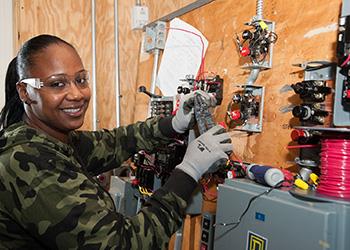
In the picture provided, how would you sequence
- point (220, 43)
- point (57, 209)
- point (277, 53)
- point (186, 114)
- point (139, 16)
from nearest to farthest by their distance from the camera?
point (57, 209) → point (277, 53) → point (186, 114) → point (220, 43) → point (139, 16)

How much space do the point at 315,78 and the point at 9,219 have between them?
993 mm

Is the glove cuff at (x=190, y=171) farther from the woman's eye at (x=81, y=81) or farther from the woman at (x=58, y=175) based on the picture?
the woman's eye at (x=81, y=81)

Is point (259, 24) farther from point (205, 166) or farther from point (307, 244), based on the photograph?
point (307, 244)

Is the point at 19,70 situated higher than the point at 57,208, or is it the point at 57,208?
the point at 19,70

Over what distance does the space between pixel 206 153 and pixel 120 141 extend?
518mm

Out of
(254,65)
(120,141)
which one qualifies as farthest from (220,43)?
(120,141)

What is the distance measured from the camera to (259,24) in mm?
1312

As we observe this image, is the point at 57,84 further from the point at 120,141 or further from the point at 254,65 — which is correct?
the point at 254,65

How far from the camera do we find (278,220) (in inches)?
39.0

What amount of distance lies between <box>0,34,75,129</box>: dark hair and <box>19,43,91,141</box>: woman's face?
21 mm

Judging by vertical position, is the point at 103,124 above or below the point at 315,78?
below

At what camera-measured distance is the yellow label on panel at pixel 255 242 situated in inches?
40.9

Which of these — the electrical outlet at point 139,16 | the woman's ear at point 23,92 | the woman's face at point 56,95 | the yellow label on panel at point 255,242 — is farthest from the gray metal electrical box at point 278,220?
the electrical outlet at point 139,16

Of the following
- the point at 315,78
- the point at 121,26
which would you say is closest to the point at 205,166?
the point at 315,78
